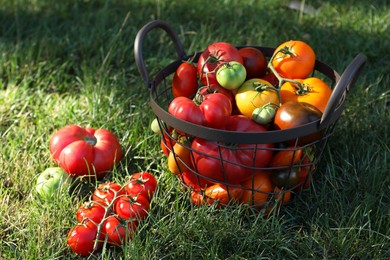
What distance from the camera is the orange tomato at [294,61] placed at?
235 cm

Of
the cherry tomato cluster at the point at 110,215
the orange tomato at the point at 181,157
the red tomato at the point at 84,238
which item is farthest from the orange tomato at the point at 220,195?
the red tomato at the point at 84,238

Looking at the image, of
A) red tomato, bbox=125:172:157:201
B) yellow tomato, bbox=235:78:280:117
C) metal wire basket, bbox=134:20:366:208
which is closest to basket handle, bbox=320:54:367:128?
metal wire basket, bbox=134:20:366:208

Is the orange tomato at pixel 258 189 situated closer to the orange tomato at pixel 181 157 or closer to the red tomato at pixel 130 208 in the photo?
the orange tomato at pixel 181 157

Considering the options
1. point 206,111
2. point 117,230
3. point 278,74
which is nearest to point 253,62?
point 278,74

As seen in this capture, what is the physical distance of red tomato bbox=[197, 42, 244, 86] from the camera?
7.65 feet

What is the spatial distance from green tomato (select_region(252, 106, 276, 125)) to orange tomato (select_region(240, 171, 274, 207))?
0.21m

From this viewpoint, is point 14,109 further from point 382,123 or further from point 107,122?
point 382,123

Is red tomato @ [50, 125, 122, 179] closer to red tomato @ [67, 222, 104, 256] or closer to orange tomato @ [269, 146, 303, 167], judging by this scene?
red tomato @ [67, 222, 104, 256]

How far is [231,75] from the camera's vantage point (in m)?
2.23

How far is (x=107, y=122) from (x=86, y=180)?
0.41m

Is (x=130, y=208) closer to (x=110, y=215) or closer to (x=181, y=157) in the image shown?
(x=110, y=215)

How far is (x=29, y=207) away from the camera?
91.6 inches

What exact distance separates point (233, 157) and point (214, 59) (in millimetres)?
482

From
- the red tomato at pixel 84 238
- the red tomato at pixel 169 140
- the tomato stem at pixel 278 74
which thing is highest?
the tomato stem at pixel 278 74
